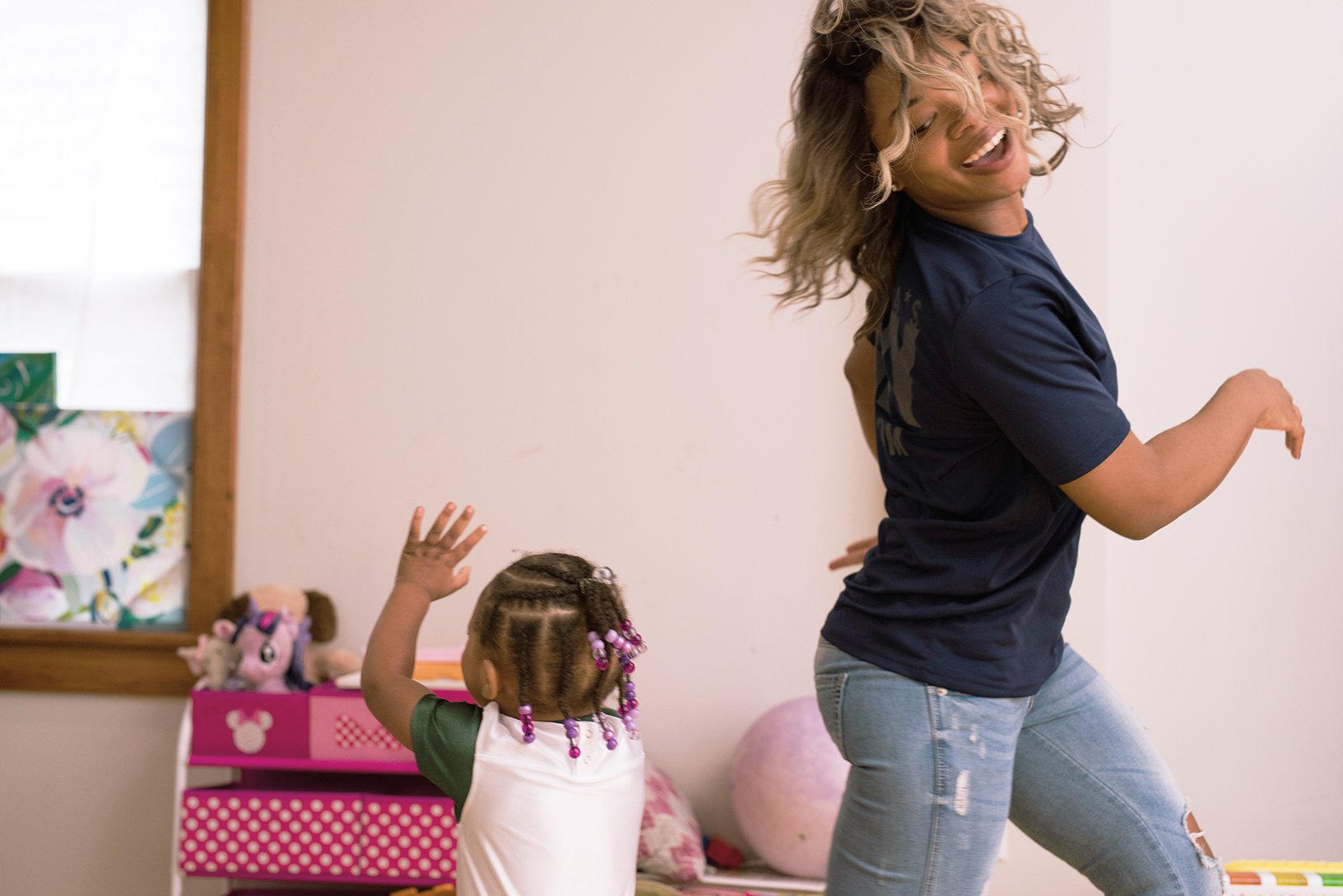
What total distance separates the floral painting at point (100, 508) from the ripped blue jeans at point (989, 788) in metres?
2.03

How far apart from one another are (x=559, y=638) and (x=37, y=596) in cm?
200

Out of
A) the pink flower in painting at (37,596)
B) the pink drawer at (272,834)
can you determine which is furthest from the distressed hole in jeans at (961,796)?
the pink flower in painting at (37,596)

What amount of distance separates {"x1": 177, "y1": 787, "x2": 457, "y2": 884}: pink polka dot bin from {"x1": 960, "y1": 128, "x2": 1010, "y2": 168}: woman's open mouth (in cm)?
162

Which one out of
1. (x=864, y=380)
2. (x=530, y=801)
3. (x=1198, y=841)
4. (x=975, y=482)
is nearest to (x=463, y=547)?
(x=530, y=801)

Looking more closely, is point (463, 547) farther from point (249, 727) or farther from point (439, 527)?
point (249, 727)

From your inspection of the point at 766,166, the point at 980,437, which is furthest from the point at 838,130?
the point at 766,166

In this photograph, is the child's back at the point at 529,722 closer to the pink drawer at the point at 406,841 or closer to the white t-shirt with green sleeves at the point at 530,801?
the white t-shirt with green sleeves at the point at 530,801

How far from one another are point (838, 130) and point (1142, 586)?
5.41ft

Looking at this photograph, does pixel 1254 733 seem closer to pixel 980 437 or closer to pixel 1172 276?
pixel 1172 276

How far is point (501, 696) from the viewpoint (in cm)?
134

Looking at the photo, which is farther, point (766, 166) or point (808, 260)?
point (766, 166)

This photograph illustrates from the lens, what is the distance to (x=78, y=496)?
2768 mm

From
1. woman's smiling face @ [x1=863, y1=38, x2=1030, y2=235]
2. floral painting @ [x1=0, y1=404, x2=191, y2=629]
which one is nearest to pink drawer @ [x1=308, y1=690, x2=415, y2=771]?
floral painting @ [x1=0, y1=404, x2=191, y2=629]

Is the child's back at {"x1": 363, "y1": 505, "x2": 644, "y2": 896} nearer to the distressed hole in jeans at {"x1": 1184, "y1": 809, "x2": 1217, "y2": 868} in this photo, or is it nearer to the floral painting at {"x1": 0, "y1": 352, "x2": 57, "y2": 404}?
the distressed hole in jeans at {"x1": 1184, "y1": 809, "x2": 1217, "y2": 868}
